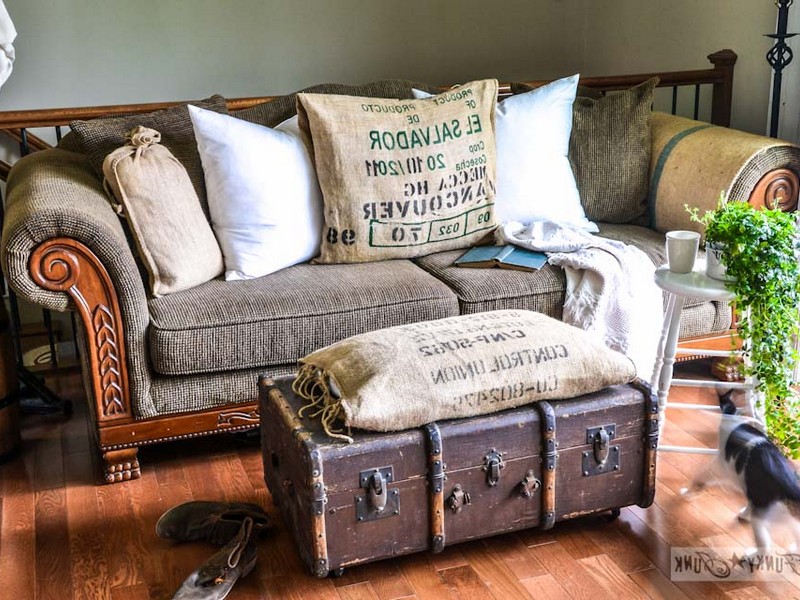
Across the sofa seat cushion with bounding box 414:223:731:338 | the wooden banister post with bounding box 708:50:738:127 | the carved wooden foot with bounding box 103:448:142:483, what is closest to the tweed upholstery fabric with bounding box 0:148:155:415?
the carved wooden foot with bounding box 103:448:142:483

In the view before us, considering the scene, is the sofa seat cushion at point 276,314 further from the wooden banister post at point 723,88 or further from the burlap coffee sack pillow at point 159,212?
the wooden banister post at point 723,88

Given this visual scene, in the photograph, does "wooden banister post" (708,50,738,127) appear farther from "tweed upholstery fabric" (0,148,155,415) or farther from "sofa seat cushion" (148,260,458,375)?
"tweed upholstery fabric" (0,148,155,415)

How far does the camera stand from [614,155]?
10.2 ft

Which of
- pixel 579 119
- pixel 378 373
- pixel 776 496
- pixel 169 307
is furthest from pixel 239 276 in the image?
pixel 776 496

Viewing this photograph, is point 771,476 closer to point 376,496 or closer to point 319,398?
point 376,496

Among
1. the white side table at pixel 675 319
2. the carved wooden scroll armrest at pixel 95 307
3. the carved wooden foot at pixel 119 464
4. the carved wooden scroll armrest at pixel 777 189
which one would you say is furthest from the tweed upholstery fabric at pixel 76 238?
the carved wooden scroll armrest at pixel 777 189

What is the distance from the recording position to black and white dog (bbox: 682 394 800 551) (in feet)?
6.24

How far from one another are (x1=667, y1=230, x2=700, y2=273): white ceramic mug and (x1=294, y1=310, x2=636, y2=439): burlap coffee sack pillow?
32cm

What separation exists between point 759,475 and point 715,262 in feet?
1.72

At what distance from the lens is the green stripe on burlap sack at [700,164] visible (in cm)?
282

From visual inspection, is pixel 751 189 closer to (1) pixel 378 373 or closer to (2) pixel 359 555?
(1) pixel 378 373

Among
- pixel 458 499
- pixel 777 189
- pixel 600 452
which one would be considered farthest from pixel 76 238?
pixel 777 189

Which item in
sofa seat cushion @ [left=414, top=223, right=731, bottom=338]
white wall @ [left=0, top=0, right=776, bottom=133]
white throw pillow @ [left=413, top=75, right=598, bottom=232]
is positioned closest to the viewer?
sofa seat cushion @ [left=414, top=223, right=731, bottom=338]

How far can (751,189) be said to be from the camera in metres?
2.82
